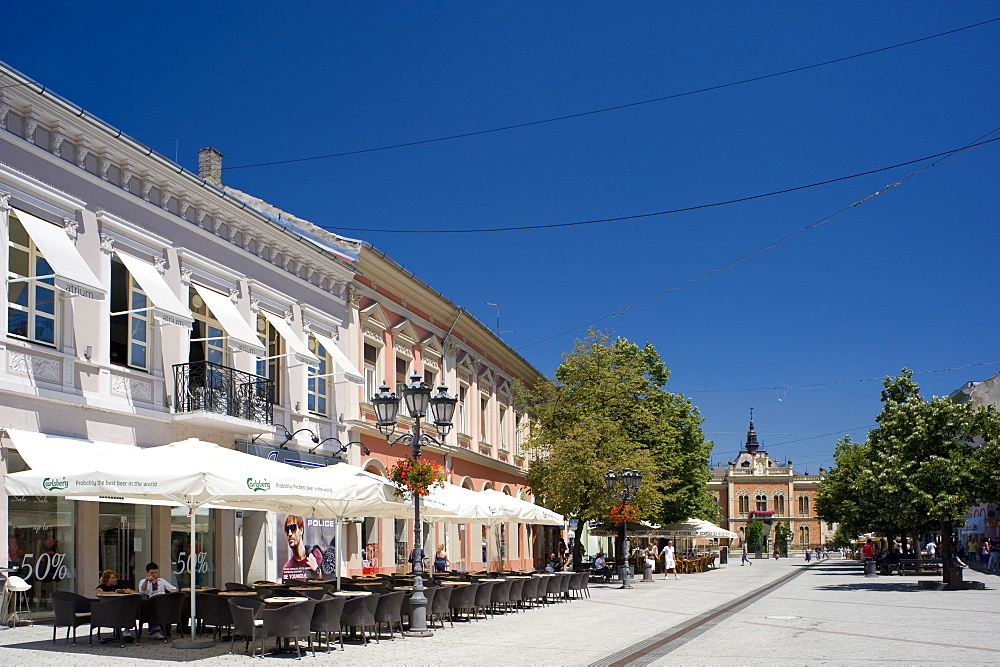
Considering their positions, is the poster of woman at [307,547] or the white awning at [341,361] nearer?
the poster of woman at [307,547]

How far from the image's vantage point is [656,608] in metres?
22.5

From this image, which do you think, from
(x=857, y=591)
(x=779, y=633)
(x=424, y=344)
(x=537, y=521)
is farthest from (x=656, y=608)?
(x=424, y=344)

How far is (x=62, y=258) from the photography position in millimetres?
15250

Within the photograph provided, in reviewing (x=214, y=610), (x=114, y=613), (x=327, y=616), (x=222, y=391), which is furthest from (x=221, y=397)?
(x=327, y=616)

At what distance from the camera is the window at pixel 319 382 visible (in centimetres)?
2459

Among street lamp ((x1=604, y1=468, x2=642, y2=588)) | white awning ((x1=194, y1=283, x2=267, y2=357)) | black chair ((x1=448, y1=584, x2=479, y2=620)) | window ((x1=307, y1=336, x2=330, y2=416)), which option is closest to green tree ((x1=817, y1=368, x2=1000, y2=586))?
street lamp ((x1=604, y1=468, x2=642, y2=588))

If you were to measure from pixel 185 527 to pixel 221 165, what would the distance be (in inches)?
480

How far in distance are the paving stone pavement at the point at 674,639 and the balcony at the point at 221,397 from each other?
4.74 m

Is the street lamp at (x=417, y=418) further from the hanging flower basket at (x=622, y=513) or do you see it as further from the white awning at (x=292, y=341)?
the hanging flower basket at (x=622, y=513)

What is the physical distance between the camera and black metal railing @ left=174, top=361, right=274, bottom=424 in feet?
62.3

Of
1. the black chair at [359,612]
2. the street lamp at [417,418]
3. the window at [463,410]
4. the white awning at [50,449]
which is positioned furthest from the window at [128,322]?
the window at [463,410]

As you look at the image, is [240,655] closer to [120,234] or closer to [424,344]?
[120,234]

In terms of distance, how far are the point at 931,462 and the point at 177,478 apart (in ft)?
72.0

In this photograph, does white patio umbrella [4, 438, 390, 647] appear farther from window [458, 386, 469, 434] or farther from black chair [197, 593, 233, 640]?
window [458, 386, 469, 434]
